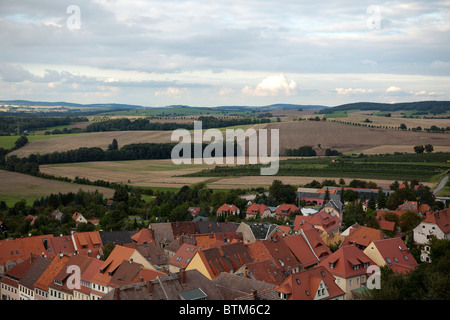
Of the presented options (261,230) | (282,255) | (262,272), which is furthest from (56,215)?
(262,272)

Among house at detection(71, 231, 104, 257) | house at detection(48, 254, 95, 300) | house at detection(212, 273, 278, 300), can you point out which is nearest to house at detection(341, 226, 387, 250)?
house at detection(212, 273, 278, 300)

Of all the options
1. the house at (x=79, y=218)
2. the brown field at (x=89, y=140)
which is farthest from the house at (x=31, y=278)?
the brown field at (x=89, y=140)

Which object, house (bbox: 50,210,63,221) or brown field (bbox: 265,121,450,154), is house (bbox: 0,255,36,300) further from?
brown field (bbox: 265,121,450,154)

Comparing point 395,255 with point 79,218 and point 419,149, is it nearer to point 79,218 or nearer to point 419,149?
point 79,218

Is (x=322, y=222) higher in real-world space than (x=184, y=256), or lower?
lower

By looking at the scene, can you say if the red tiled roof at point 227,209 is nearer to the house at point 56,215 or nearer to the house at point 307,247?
the house at point 56,215
